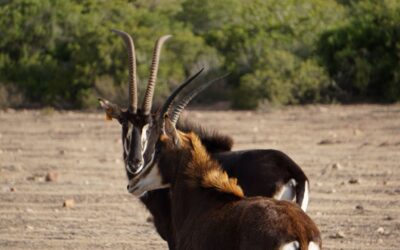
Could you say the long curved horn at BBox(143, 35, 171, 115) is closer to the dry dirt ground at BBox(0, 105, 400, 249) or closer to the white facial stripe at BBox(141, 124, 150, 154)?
the white facial stripe at BBox(141, 124, 150, 154)

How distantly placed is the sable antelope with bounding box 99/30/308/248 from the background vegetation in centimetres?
1738

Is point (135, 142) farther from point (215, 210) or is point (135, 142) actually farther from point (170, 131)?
point (215, 210)

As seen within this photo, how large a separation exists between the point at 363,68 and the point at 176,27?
327 inches

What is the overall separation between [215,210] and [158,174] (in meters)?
1.37

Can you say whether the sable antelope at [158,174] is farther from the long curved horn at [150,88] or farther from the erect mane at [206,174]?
the erect mane at [206,174]

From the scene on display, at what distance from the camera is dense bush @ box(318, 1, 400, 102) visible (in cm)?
2886

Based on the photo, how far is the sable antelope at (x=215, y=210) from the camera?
659 centimetres

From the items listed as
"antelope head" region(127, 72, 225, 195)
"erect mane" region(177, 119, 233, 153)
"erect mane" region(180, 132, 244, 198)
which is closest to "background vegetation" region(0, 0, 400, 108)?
"erect mane" region(177, 119, 233, 153)

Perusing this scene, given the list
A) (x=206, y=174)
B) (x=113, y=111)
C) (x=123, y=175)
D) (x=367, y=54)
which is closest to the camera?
(x=206, y=174)

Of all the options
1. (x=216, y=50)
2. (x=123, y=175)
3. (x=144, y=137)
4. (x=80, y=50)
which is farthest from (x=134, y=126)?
(x=216, y=50)

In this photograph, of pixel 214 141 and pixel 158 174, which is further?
pixel 214 141

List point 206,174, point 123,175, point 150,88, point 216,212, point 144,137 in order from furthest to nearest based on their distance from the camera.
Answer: point 123,175, point 150,88, point 144,137, point 206,174, point 216,212

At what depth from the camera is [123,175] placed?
17.1 metres

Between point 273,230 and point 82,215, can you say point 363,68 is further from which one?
point 273,230
